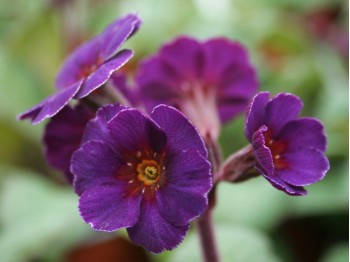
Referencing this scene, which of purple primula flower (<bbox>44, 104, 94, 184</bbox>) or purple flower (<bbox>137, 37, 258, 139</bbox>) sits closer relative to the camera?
purple primula flower (<bbox>44, 104, 94, 184</bbox>)

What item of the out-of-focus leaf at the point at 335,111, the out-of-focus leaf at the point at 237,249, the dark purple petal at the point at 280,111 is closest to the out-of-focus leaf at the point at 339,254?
the out-of-focus leaf at the point at 237,249

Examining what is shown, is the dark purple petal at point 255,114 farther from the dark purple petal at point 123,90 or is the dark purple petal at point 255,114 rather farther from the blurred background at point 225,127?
the blurred background at point 225,127

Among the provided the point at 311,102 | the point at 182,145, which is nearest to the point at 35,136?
the point at 311,102

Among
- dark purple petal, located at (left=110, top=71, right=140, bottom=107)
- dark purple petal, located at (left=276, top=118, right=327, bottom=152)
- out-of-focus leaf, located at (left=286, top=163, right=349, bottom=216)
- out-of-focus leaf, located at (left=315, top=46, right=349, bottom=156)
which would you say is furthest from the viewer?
out-of-focus leaf, located at (left=315, top=46, right=349, bottom=156)

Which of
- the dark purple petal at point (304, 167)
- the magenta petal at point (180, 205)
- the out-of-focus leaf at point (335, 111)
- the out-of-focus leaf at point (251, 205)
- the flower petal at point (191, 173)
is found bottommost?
the out-of-focus leaf at point (335, 111)

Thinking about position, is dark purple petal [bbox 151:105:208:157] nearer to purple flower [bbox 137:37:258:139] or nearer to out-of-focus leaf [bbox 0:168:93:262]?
purple flower [bbox 137:37:258:139]

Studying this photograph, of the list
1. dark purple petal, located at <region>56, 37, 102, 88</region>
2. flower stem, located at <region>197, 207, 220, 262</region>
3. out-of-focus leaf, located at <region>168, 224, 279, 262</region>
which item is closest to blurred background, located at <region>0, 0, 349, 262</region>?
out-of-focus leaf, located at <region>168, 224, 279, 262</region>
